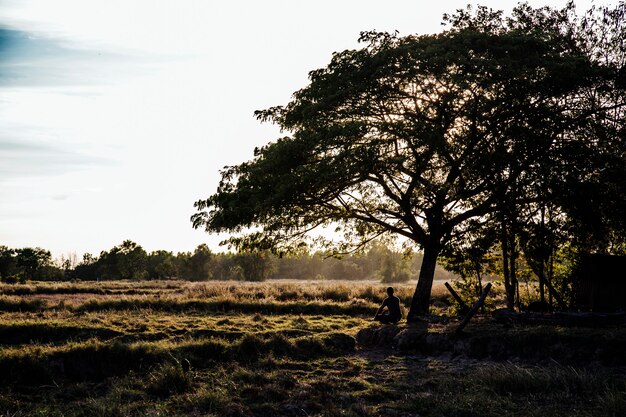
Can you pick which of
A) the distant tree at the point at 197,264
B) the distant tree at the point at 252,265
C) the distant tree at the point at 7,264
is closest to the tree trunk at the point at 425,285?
the distant tree at the point at 252,265

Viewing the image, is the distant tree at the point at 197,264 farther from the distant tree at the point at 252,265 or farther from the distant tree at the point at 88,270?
the distant tree at the point at 88,270

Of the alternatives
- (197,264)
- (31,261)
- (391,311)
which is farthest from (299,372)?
(31,261)

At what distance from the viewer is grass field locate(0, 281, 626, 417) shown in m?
9.69

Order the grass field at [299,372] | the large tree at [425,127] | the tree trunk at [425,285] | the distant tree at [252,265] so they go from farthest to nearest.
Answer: the distant tree at [252,265] < the tree trunk at [425,285] < the large tree at [425,127] < the grass field at [299,372]

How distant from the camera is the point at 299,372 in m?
12.7

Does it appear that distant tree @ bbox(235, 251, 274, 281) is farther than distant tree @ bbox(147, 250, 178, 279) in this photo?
No

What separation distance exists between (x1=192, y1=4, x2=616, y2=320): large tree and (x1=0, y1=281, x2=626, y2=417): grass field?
4.85 meters

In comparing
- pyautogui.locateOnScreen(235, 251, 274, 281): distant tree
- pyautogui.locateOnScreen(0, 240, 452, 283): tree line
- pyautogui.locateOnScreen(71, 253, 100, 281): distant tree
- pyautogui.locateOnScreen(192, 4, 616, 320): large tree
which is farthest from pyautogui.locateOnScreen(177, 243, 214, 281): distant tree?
pyautogui.locateOnScreen(192, 4, 616, 320): large tree

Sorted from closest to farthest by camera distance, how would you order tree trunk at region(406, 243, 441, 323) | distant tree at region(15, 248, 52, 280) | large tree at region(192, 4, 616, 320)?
large tree at region(192, 4, 616, 320), tree trunk at region(406, 243, 441, 323), distant tree at region(15, 248, 52, 280)

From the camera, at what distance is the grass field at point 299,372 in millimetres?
Result: 9688

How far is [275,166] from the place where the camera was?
62.0 ft

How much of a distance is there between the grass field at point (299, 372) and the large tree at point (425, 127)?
4.85 m

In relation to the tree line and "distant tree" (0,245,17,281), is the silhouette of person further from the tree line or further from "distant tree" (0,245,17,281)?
"distant tree" (0,245,17,281)

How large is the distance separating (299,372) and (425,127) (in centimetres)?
930
